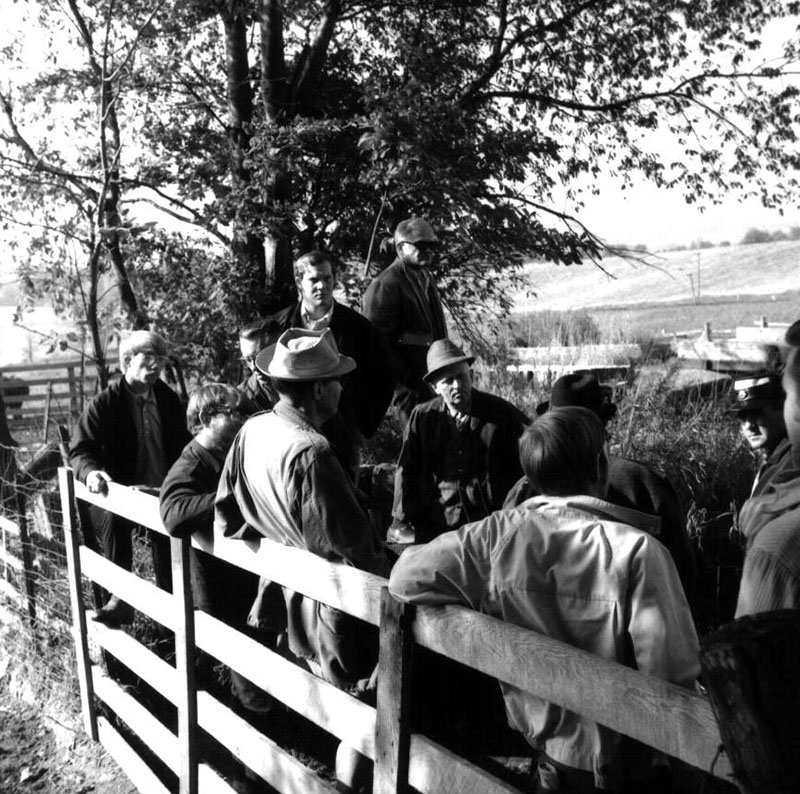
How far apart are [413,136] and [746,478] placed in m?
3.93

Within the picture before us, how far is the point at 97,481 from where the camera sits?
15.4 feet

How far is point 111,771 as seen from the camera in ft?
15.7

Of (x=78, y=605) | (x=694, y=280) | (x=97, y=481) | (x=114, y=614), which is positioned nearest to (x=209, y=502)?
(x=97, y=481)

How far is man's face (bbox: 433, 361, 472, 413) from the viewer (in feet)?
15.6

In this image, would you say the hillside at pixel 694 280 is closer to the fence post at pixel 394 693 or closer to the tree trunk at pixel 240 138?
the tree trunk at pixel 240 138

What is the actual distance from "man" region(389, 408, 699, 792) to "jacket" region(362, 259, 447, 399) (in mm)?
3466

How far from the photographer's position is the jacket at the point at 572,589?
6.86ft

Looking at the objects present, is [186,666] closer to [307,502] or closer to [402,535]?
[307,502]

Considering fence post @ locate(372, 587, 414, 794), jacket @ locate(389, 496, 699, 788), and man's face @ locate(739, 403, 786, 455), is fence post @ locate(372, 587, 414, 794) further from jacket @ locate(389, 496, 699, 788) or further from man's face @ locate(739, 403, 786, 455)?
man's face @ locate(739, 403, 786, 455)

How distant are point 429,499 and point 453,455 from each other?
0.28m

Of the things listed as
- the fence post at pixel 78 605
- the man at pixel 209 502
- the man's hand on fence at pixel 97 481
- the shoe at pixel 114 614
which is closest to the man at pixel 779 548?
the man at pixel 209 502

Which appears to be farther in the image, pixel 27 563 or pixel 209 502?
pixel 27 563

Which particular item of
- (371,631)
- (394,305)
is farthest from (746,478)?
(371,631)

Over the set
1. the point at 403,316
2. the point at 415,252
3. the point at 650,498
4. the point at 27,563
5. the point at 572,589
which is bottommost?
the point at 27,563
